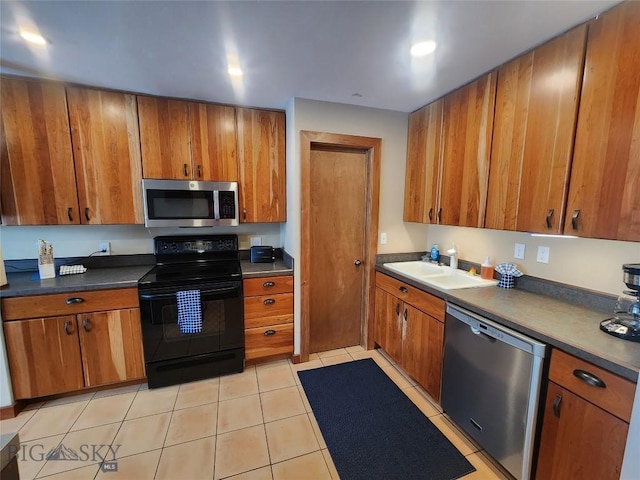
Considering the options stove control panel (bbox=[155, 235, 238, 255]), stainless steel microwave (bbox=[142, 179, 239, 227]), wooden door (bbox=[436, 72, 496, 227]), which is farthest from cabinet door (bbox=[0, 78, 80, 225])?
wooden door (bbox=[436, 72, 496, 227])

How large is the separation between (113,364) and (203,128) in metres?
2.06

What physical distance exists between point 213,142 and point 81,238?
4.87ft

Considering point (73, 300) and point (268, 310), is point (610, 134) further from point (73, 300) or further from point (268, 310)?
point (73, 300)

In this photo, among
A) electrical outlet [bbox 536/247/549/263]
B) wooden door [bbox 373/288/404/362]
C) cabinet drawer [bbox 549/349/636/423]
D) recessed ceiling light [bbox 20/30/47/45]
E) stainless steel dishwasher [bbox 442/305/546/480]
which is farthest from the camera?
wooden door [bbox 373/288/404/362]

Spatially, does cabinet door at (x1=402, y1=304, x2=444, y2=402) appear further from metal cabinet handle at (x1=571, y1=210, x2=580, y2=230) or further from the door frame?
metal cabinet handle at (x1=571, y1=210, x2=580, y2=230)

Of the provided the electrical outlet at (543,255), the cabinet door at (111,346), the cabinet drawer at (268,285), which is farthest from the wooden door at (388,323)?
the cabinet door at (111,346)

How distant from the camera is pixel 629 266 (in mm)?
1239

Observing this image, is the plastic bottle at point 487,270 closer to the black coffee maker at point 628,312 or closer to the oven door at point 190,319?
the black coffee maker at point 628,312

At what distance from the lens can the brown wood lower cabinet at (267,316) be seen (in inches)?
96.3

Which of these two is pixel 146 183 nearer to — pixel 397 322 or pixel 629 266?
pixel 397 322

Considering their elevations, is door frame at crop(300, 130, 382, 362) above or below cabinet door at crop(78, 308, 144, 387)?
above

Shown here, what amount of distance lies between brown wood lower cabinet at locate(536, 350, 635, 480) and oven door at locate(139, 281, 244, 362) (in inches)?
82.6

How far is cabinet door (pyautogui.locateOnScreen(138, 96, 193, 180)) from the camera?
2.29 m

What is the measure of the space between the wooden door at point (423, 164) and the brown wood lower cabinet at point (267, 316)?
1352mm
